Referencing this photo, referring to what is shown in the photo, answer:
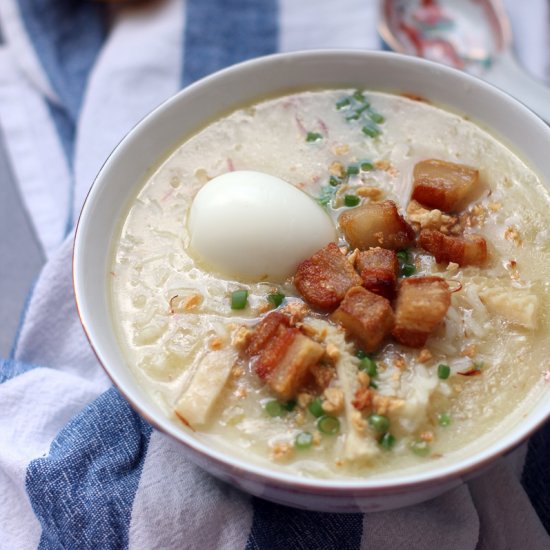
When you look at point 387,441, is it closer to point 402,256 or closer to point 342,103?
point 402,256

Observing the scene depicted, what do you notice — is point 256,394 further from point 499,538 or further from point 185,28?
point 185,28

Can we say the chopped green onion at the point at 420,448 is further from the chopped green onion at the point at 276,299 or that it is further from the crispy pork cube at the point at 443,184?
the crispy pork cube at the point at 443,184

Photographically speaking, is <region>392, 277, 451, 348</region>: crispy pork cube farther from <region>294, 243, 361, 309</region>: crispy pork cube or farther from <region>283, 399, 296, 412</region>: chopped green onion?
<region>283, 399, 296, 412</region>: chopped green onion

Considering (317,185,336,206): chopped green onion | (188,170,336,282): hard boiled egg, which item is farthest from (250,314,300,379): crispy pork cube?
(317,185,336,206): chopped green onion

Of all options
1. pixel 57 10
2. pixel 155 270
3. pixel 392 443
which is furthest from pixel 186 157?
pixel 57 10

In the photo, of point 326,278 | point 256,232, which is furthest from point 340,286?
point 256,232
